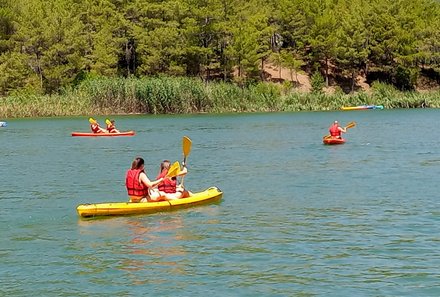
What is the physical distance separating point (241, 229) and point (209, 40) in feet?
213

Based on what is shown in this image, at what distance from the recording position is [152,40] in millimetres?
71875

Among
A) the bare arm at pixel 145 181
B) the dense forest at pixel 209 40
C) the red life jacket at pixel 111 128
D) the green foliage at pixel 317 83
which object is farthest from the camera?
the green foliage at pixel 317 83

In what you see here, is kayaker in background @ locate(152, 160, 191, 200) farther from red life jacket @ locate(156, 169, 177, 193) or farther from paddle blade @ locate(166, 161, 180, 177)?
paddle blade @ locate(166, 161, 180, 177)

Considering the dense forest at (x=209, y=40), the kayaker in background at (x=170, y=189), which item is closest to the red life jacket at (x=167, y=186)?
the kayaker in background at (x=170, y=189)

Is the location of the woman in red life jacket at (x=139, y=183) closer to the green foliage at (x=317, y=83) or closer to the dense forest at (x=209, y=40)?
the dense forest at (x=209, y=40)

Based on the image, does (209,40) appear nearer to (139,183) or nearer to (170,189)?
(170,189)

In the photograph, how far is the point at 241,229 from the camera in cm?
1420

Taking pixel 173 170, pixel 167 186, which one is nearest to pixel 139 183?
pixel 173 170

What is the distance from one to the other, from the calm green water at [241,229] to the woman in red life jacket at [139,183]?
1.86 ft

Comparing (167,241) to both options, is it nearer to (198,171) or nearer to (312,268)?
(312,268)

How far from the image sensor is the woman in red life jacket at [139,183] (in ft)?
50.9

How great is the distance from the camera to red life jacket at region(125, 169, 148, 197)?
615 inches

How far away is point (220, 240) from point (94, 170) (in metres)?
11.9

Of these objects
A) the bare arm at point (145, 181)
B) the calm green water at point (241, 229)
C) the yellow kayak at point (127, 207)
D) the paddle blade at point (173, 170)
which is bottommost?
the calm green water at point (241, 229)
